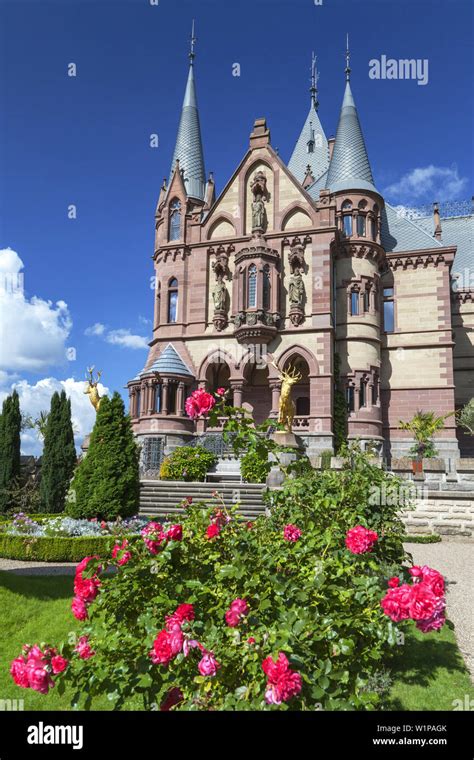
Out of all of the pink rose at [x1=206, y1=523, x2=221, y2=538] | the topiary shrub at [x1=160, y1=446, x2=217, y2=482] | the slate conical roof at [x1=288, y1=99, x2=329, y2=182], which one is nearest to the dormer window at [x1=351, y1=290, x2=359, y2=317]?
the topiary shrub at [x1=160, y1=446, x2=217, y2=482]

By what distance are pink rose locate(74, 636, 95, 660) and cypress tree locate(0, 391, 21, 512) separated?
61.7 ft

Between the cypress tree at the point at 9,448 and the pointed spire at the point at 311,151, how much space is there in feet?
91.0

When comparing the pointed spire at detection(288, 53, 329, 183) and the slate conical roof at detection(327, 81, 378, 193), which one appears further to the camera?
the pointed spire at detection(288, 53, 329, 183)

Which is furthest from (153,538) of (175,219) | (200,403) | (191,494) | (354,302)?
(175,219)

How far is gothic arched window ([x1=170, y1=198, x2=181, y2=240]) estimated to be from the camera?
101 ft

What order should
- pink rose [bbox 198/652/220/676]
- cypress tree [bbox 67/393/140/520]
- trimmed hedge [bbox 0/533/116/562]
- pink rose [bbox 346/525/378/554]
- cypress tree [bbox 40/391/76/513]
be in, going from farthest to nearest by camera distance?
1. cypress tree [bbox 40/391/76/513]
2. cypress tree [bbox 67/393/140/520]
3. trimmed hedge [bbox 0/533/116/562]
4. pink rose [bbox 346/525/378/554]
5. pink rose [bbox 198/652/220/676]

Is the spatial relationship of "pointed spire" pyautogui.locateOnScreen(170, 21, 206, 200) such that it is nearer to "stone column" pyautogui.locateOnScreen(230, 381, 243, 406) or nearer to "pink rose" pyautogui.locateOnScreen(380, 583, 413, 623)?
"stone column" pyautogui.locateOnScreen(230, 381, 243, 406)

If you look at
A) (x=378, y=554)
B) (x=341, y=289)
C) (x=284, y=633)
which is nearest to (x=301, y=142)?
(x=341, y=289)

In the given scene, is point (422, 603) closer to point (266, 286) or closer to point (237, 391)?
point (237, 391)

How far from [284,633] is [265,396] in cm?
2632

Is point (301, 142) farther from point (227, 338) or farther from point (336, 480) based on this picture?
point (336, 480)

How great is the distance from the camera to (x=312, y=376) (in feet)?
87.1

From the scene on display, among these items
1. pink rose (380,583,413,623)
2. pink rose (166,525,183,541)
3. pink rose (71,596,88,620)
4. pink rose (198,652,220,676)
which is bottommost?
pink rose (198,652,220,676)

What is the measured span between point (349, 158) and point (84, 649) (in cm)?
3232
